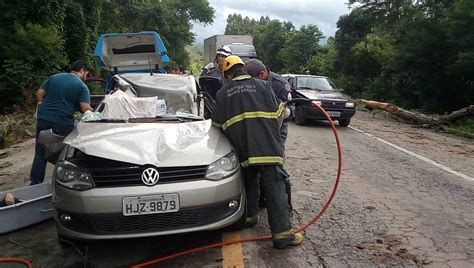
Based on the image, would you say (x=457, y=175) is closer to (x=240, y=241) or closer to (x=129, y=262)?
(x=240, y=241)

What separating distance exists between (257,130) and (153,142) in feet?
3.02

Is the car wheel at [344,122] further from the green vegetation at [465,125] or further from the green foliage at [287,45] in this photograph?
the green foliage at [287,45]

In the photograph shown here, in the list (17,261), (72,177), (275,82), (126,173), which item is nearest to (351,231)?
(275,82)

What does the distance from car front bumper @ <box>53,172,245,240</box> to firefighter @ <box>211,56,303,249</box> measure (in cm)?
42

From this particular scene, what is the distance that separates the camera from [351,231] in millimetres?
4496

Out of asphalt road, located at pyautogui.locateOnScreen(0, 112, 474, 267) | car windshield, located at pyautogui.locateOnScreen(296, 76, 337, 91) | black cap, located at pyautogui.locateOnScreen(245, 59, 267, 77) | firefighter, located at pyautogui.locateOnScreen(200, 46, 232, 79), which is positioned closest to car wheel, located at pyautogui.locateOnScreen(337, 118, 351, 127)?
car windshield, located at pyautogui.locateOnScreen(296, 76, 337, 91)

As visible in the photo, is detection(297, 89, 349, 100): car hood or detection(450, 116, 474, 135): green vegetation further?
detection(450, 116, 474, 135): green vegetation

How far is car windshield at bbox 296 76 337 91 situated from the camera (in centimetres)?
1395

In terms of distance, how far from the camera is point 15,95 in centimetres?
1399

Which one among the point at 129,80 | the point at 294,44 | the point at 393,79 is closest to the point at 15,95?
the point at 129,80

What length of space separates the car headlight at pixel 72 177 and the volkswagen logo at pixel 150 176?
1.45 feet

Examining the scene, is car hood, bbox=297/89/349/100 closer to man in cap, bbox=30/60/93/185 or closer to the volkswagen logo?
man in cap, bbox=30/60/93/185

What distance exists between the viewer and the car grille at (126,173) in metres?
3.56

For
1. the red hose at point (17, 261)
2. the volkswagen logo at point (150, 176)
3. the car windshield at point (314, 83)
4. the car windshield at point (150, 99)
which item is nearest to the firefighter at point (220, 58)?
the car windshield at point (150, 99)
